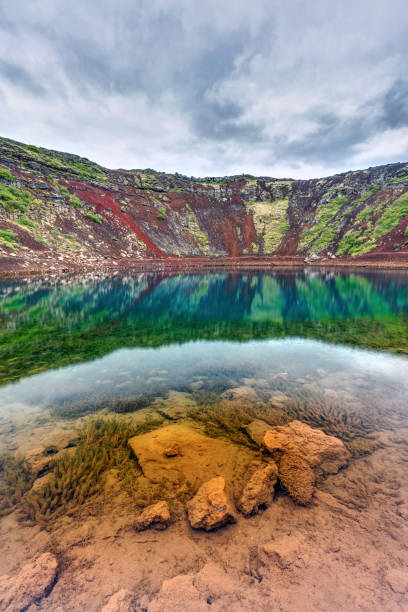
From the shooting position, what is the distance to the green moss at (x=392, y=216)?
73900mm

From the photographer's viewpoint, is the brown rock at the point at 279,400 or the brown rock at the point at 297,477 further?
the brown rock at the point at 279,400

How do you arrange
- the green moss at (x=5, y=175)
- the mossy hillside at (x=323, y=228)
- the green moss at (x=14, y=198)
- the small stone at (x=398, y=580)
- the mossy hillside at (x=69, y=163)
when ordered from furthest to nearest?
1. the mossy hillside at (x=69, y=163)
2. the mossy hillside at (x=323, y=228)
3. the green moss at (x=5, y=175)
4. the green moss at (x=14, y=198)
5. the small stone at (x=398, y=580)

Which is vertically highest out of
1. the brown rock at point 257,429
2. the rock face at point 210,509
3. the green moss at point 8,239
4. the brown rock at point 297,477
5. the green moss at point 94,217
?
the green moss at point 94,217

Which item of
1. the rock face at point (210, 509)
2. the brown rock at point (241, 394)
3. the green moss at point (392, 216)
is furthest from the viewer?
the green moss at point (392, 216)

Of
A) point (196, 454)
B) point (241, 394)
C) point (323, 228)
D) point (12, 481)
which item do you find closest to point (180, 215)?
point (323, 228)

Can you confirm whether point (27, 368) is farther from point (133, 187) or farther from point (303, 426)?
point (133, 187)

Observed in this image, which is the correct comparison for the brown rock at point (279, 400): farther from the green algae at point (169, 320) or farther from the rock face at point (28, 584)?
the green algae at point (169, 320)

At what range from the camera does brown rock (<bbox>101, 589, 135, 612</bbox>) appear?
309 cm

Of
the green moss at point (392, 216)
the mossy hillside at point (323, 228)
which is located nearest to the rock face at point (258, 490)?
the green moss at point (392, 216)

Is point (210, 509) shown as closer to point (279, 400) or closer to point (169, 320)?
point (279, 400)

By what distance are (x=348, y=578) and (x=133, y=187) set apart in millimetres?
112686

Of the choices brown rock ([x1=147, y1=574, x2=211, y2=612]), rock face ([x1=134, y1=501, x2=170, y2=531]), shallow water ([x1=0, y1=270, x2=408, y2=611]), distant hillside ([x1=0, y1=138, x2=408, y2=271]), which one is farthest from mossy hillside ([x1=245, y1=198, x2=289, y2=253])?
brown rock ([x1=147, y1=574, x2=211, y2=612])

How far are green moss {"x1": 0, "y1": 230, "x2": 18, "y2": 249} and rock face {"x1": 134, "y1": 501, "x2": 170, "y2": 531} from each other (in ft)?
196

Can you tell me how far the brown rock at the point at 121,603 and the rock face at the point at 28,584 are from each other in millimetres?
857
